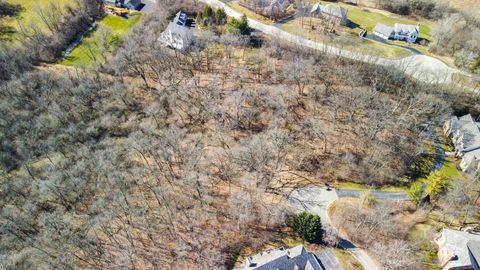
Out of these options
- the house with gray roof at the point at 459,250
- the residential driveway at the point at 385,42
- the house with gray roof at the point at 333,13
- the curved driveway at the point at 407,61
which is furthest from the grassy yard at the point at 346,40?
the house with gray roof at the point at 459,250

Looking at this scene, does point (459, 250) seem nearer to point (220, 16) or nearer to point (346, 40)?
point (346, 40)

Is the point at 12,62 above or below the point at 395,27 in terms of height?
below

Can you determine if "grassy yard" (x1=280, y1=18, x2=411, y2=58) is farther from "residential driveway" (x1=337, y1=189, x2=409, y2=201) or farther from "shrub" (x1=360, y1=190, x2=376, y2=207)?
"shrub" (x1=360, y1=190, x2=376, y2=207)

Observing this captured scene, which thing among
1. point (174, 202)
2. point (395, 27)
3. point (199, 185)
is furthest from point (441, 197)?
point (395, 27)

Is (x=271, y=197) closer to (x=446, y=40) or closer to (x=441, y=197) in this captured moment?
(x=441, y=197)

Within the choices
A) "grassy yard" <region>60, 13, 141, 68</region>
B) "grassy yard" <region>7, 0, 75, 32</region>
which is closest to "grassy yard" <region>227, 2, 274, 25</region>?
"grassy yard" <region>60, 13, 141, 68</region>

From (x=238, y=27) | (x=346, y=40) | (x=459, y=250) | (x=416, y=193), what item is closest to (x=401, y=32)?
(x=346, y=40)
